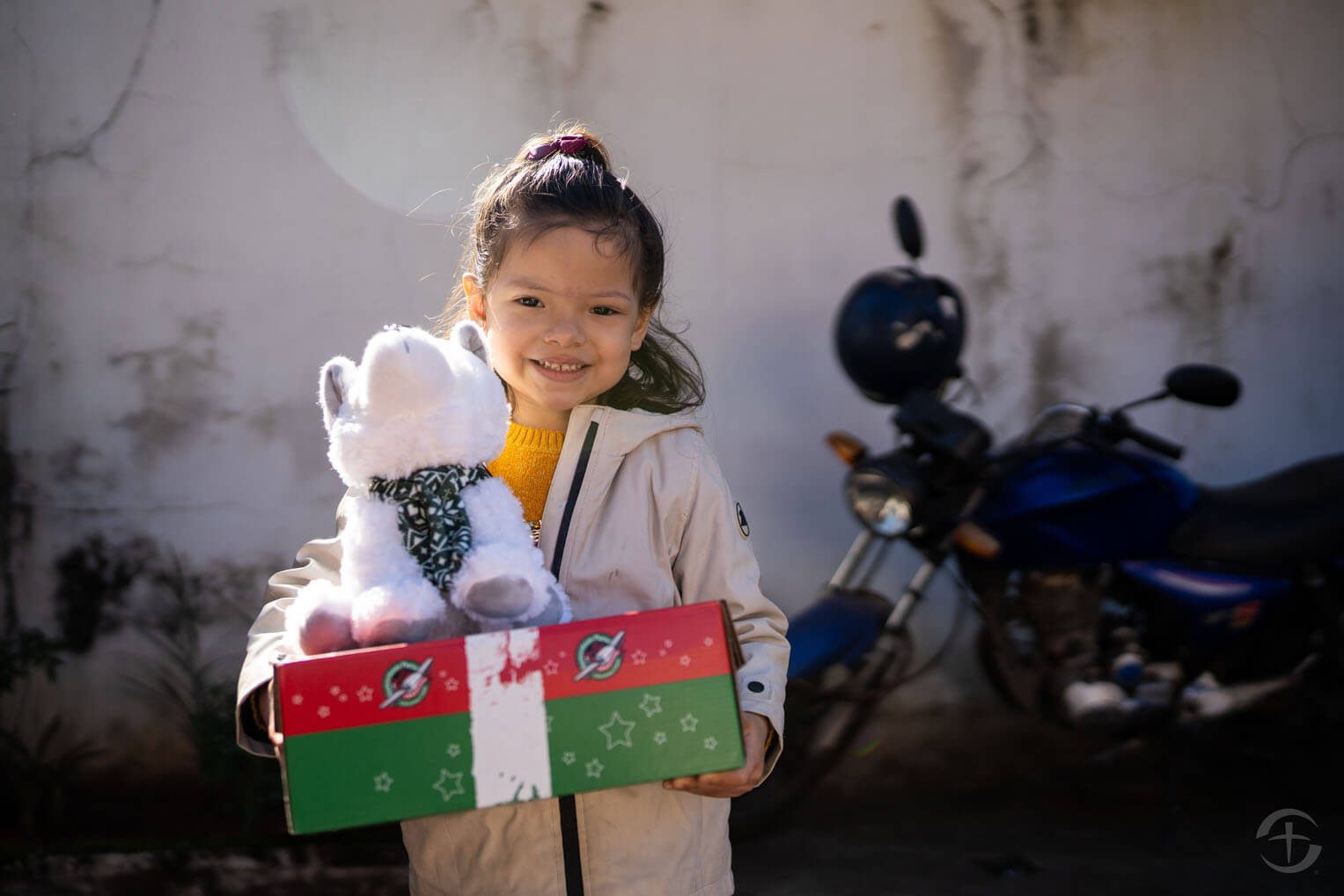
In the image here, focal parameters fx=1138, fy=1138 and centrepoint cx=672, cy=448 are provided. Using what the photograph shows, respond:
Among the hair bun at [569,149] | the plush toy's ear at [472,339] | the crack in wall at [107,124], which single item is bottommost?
the plush toy's ear at [472,339]

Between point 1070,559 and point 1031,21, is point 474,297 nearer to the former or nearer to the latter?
point 1070,559

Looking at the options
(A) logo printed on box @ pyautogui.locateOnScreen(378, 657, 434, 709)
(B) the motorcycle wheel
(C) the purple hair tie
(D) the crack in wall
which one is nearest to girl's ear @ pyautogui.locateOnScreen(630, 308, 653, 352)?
(C) the purple hair tie

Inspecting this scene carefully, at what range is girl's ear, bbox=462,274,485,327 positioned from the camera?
1.52 metres

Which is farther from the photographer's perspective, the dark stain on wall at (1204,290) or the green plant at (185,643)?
the dark stain on wall at (1204,290)

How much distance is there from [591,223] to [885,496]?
4.11 feet

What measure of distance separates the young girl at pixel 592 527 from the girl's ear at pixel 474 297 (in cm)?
2

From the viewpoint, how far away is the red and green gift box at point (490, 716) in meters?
1.03

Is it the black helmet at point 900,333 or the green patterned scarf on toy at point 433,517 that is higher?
the black helmet at point 900,333

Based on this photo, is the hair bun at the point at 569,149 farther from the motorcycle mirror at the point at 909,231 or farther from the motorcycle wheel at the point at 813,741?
the motorcycle wheel at the point at 813,741

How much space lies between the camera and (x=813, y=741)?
2740mm

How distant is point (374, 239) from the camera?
3.07 metres

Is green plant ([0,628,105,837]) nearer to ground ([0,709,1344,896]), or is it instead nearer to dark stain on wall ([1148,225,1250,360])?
ground ([0,709,1344,896])

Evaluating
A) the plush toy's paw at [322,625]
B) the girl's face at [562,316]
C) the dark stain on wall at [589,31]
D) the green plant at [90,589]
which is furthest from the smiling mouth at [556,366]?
the green plant at [90,589]

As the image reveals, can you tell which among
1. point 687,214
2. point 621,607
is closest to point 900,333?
point 687,214
